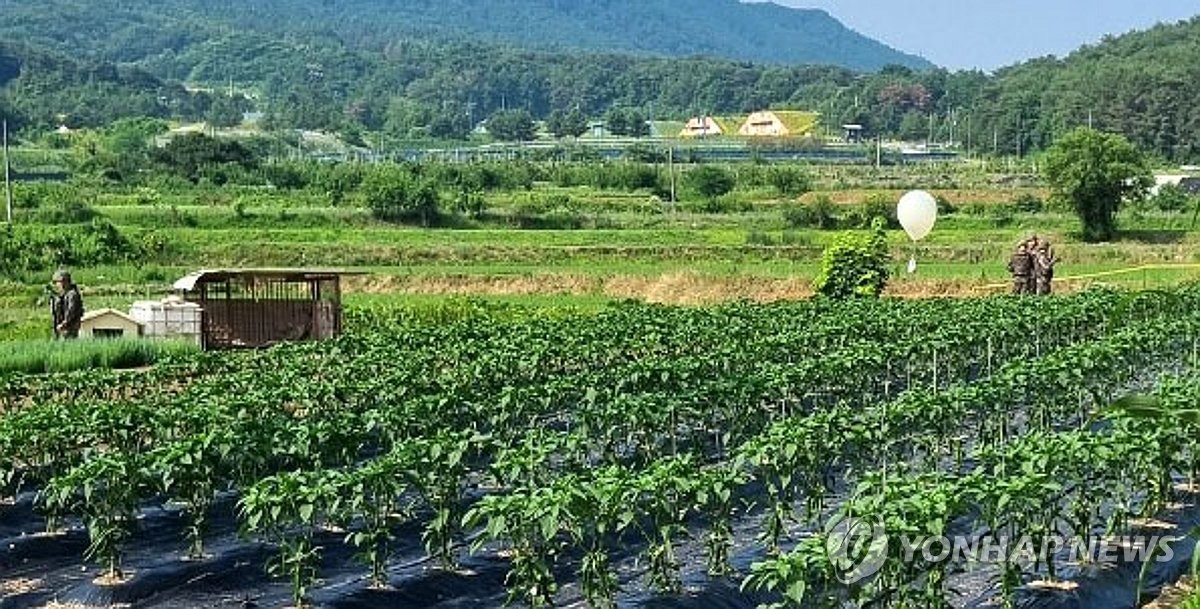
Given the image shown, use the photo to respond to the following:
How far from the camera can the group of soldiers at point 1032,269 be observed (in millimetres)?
30312

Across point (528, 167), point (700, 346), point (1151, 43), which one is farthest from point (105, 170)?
point (1151, 43)

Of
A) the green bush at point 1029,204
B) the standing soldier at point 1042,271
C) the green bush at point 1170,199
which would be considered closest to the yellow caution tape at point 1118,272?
the standing soldier at point 1042,271

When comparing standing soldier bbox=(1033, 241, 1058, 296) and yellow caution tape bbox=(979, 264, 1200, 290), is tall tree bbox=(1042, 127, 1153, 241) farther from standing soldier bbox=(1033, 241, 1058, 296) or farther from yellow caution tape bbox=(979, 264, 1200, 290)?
standing soldier bbox=(1033, 241, 1058, 296)

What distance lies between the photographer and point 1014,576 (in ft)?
29.8

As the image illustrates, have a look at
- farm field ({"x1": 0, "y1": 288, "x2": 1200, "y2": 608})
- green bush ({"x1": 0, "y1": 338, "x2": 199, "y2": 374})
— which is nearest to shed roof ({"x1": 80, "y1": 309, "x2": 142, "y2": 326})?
green bush ({"x1": 0, "y1": 338, "x2": 199, "y2": 374})

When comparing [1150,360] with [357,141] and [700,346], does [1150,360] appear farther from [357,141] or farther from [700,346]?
[357,141]

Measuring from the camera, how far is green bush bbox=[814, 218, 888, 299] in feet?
106

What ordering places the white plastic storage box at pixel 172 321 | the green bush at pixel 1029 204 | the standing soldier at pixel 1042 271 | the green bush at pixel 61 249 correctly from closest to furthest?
1. the white plastic storage box at pixel 172 321
2. the standing soldier at pixel 1042 271
3. the green bush at pixel 61 249
4. the green bush at pixel 1029 204

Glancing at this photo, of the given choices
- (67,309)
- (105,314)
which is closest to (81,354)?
(67,309)

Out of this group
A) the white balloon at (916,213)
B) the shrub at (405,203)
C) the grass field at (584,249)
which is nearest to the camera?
the white balloon at (916,213)

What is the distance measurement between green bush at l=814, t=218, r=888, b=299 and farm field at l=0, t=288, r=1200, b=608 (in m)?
13.2

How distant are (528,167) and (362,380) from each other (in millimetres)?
73200

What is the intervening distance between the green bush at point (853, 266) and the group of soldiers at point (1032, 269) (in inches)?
106

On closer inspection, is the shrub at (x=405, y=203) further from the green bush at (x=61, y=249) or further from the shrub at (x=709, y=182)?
the shrub at (x=709, y=182)
